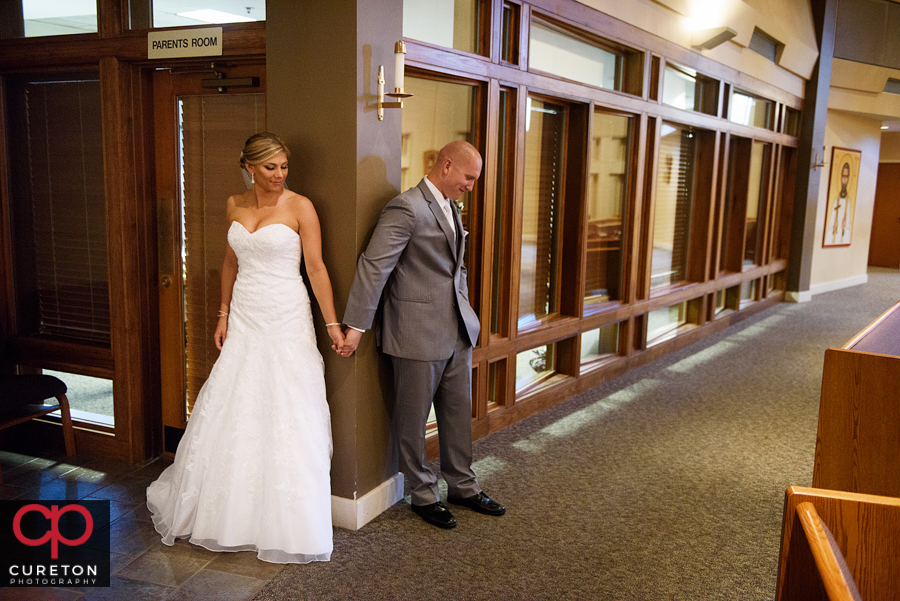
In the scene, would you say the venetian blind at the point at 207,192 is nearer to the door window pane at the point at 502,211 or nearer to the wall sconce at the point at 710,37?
the door window pane at the point at 502,211

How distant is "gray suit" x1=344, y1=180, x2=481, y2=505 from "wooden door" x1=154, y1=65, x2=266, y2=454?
0.94 m

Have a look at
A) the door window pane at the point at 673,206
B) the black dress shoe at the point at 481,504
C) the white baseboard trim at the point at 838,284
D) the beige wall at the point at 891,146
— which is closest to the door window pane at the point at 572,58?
the door window pane at the point at 673,206

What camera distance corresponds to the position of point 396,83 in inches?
114

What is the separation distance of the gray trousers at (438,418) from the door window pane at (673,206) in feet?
12.0

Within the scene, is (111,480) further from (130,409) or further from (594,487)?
(594,487)

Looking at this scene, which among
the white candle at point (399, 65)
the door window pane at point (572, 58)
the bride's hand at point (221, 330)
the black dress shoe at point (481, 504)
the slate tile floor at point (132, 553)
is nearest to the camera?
the slate tile floor at point (132, 553)

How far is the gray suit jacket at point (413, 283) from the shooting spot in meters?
2.90

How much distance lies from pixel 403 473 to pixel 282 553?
29.9 inches

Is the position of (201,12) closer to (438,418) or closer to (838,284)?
(438,418)

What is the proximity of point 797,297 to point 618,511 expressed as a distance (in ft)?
26.3

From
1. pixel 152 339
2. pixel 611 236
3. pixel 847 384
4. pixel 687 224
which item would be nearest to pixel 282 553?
pixel 152 339

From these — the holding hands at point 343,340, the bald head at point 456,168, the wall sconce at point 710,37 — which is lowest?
the holding hands at point 343,340

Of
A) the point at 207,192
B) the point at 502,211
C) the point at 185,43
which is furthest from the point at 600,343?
the point at 185,43

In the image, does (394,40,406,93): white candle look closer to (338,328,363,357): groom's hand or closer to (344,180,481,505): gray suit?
(344,180,481,505): gray suit
